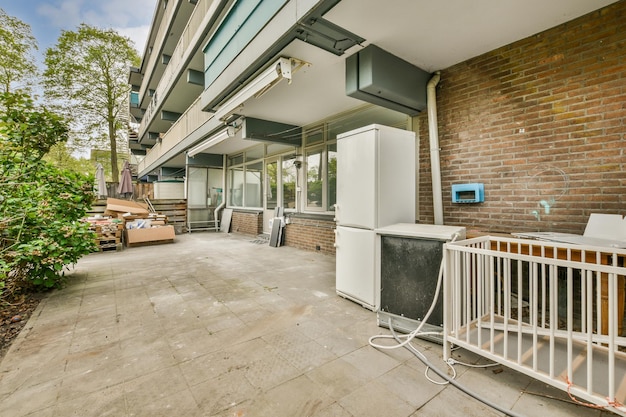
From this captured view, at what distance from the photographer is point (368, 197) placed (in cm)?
303

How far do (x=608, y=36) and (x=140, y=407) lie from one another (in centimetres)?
482

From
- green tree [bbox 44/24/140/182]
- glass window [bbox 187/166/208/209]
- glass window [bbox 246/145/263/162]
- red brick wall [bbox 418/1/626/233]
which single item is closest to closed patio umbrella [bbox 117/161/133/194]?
glass window [bbox 187/166/208/209]

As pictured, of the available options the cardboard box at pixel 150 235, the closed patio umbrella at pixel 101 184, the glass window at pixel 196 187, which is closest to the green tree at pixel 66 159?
the closed patio umbrella at pixel 101 184

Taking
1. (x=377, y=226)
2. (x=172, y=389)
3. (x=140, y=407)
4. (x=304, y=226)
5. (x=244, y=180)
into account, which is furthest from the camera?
(x=244, y=180)

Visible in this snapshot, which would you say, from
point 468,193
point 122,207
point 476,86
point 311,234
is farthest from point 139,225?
point 476,86

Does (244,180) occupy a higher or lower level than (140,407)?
higher

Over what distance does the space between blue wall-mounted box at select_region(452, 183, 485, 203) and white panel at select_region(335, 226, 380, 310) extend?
4.74ft

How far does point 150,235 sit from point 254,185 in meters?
3.37

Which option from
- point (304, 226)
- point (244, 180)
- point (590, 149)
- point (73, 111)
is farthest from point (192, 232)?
point (73, 111)

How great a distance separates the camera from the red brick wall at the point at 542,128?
2.47m

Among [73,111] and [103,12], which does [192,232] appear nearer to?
[73,111]

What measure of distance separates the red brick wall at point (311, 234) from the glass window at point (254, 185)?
220cm

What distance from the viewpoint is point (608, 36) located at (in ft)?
8.13

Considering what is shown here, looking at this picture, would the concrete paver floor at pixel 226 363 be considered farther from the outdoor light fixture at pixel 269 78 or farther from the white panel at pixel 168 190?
the white panel at pixel 168 190
